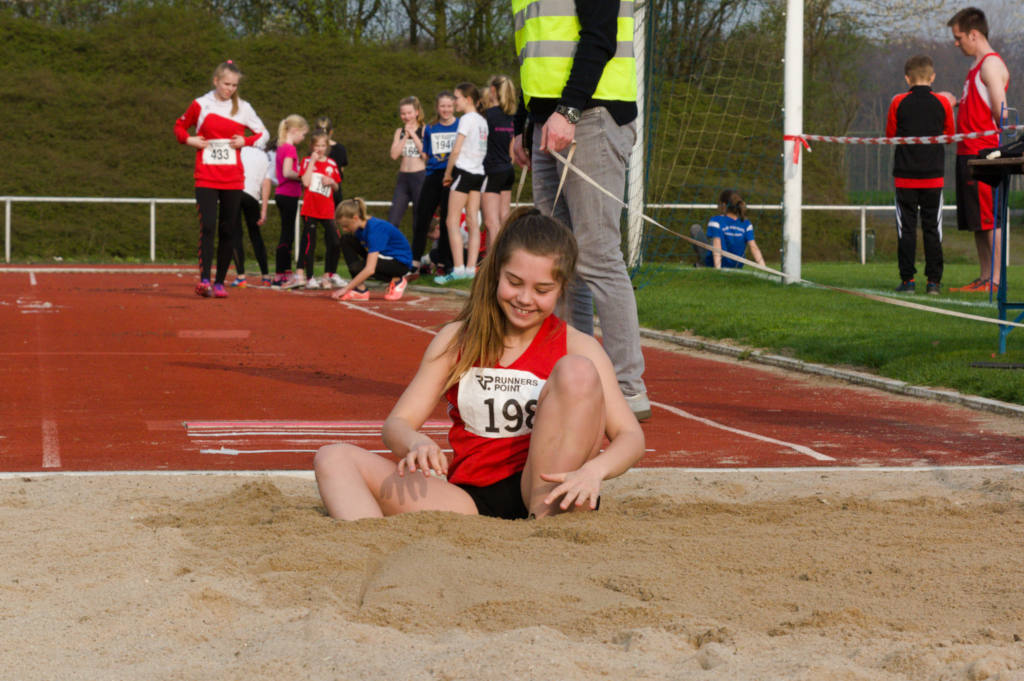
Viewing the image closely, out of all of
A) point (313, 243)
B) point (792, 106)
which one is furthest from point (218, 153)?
point (792, 106)

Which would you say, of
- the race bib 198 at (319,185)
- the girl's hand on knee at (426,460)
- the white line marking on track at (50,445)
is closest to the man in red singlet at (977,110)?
the race bib 198 at (319,185)

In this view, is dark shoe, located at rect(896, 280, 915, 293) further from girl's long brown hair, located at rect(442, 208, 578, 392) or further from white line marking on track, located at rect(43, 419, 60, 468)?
girl's long brown hair, located at rect(442, 208, 578, 392)

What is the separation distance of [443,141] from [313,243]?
197cm

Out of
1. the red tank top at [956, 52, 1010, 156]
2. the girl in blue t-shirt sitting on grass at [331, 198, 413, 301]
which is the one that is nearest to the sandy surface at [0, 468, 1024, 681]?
the red tank top at [956, 52, 1010, 156]

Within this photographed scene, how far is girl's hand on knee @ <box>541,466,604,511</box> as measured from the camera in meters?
3.71

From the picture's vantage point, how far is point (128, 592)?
123 inches

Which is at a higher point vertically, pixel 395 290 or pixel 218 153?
pixel 218 153

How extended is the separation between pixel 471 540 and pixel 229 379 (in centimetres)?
460

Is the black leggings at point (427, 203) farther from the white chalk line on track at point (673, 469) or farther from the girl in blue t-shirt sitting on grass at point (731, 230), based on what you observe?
the white chalk line on track at point (673, 469)

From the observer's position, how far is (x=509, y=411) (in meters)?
4.05

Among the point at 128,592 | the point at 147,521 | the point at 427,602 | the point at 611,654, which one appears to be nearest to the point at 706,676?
the point at 611,654

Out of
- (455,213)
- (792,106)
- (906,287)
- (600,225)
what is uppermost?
(792,106)

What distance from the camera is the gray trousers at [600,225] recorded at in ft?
19.4

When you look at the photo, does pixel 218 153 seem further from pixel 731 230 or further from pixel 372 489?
pixel 372 489
